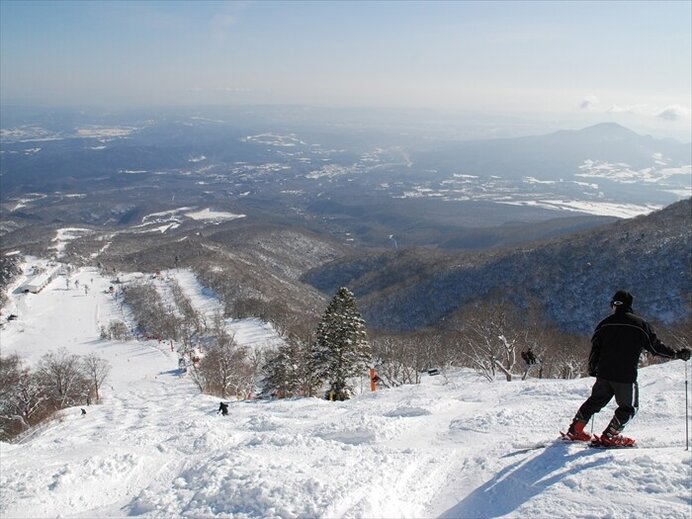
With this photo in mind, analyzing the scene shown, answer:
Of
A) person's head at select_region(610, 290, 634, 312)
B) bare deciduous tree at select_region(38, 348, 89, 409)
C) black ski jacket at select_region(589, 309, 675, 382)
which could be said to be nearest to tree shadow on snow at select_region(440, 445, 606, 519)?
black ski jacket at select_region(589, 309, 675, 382)

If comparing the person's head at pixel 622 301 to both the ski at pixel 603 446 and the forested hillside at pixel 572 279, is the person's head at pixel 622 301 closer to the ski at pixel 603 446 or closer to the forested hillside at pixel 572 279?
the ski at pixel 603 446

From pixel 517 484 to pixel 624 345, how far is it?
2.99m

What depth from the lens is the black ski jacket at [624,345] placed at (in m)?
8.11

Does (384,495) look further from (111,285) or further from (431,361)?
(111,285)

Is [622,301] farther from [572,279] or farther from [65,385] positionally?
[572,279]

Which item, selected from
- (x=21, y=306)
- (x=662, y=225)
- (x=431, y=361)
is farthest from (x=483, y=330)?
(x=21, y=306)

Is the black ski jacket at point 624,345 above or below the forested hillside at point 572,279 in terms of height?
above

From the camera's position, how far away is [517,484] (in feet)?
25.7

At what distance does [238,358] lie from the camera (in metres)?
53.1

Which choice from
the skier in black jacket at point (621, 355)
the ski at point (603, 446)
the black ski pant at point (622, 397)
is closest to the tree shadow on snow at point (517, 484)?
the ski at point (603, 446)

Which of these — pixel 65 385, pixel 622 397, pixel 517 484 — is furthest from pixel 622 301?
pixel 65 385

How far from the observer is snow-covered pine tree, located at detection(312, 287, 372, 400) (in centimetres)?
3155

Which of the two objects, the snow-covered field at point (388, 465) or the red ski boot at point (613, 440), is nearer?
the snow-covered field at point (388, 465)

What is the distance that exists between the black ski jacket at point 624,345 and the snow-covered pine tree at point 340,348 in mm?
23993
